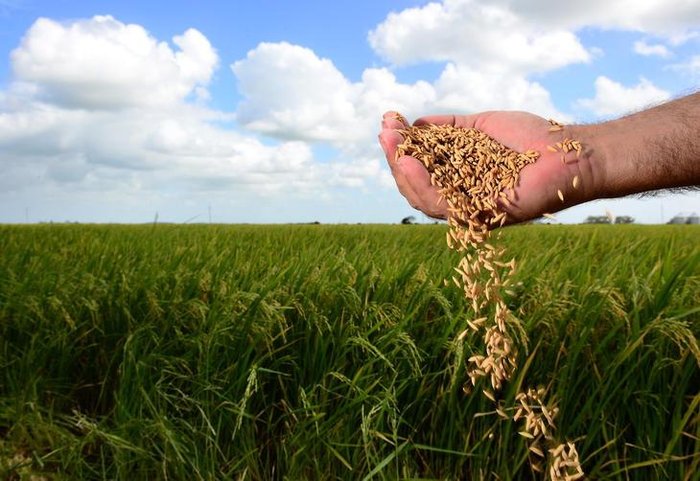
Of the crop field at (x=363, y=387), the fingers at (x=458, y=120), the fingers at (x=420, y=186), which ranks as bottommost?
the crop field at (x=363, y=387)

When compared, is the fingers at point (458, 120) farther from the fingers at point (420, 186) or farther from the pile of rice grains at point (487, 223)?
the fingers at point (420, 186)

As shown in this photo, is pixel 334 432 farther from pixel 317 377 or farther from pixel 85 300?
pixel 85 300

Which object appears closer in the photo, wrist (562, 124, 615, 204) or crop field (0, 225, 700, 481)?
wrist (562, 124, 615, 204)

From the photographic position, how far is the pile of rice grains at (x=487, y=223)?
203cm

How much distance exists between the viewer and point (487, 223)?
2.08m

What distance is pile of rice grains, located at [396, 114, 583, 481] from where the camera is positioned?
203cm

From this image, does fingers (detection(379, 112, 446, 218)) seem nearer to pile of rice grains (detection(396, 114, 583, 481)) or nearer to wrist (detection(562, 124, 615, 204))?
pile of rice grains (detection(396, 114, 583, 481))

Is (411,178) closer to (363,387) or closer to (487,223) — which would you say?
(487,223)

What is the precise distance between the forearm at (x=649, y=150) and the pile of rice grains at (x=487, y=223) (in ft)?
0.37

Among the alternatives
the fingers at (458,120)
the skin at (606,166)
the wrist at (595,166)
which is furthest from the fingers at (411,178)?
the wrist at (595,166)

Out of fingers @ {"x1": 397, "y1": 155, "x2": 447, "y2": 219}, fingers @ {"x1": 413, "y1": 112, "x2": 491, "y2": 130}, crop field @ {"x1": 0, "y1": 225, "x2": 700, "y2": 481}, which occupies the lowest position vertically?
crop field @ {"x1": 0, "y1": 225, "x2": 700, "y2": 481}

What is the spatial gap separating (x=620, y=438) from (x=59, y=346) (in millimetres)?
2191

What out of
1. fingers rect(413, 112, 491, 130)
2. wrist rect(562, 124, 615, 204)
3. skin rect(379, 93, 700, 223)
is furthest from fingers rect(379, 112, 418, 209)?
wrist rect(562, 124, 615, 204)

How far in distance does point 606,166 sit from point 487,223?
0.41m
